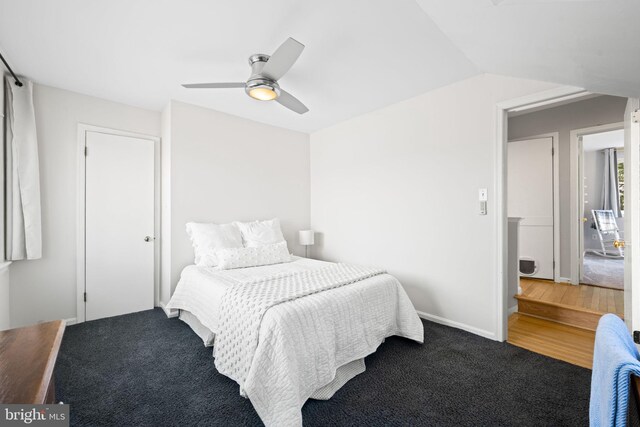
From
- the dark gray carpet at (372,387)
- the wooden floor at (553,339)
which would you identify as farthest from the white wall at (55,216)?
the wooden floor at (553,339)

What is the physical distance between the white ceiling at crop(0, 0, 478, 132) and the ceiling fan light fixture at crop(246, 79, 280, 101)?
0.29 meters

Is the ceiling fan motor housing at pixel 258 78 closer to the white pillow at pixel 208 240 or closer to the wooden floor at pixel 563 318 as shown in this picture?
the white pillow at pixel 208 240

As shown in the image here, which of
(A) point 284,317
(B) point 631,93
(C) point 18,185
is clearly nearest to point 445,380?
(A) point 284,317

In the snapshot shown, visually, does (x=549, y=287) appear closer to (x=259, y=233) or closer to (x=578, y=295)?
(x=578, y=295)

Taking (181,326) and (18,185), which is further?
(181,326)

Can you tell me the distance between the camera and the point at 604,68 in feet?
4.50

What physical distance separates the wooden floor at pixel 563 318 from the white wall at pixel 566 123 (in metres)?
0.57

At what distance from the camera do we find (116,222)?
10.2 feet

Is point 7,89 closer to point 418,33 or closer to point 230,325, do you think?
point 230,325

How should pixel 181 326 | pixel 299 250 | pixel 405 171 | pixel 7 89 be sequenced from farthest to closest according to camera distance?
pixel 299 250
pixel 405 171
pixel 181 326
pixel 7 89

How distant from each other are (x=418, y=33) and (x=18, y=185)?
363 cm

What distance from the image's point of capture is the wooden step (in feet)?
8.75

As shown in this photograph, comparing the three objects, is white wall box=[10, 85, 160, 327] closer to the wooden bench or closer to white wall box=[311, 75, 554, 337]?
the wooden bench

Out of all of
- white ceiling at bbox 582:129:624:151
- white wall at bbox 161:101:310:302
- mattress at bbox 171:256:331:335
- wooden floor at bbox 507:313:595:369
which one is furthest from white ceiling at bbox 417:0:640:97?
white ceiling at bbox 582:129:624:151
